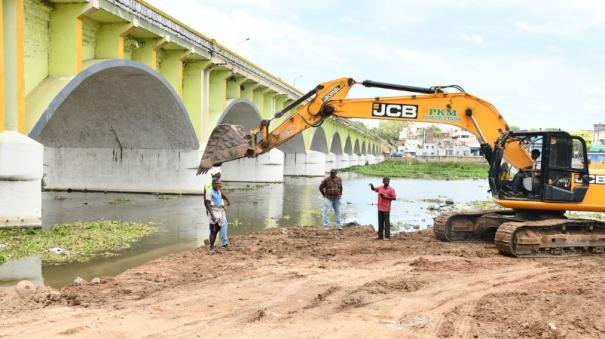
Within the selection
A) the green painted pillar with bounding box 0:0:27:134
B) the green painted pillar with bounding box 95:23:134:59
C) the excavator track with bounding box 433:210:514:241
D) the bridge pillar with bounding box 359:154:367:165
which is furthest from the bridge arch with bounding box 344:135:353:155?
the green painted pillar with bounding box 0:0:27:134

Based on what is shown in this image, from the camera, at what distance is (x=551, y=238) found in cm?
1088

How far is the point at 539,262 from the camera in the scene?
10.3 meters

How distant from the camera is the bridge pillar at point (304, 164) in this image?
52.3m

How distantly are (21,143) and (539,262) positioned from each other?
12205 mm

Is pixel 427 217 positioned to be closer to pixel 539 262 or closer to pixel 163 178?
pixel 539 262

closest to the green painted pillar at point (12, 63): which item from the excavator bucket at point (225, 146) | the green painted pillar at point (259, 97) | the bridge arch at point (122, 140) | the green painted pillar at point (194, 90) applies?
the excavator bucket at point (225, 146)

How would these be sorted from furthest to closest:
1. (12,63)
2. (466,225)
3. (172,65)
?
(172,65) → (12,63) → (466,225)

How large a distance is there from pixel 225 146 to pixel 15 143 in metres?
5.90

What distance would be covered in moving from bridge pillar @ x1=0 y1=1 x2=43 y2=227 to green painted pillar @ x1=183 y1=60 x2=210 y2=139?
483 inches

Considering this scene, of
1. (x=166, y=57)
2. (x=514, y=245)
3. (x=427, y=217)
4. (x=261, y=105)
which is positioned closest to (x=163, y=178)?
(x=166, y=57)

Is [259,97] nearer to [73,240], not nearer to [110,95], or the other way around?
[110,95]

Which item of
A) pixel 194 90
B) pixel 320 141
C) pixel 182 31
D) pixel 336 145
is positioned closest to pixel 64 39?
pixel 182 31

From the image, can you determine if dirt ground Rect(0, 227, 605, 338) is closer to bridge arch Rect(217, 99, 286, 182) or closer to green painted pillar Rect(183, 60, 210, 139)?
green painted pillar Rect(183, 60, 210, 139)

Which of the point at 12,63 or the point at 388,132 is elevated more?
the point at 388,132
